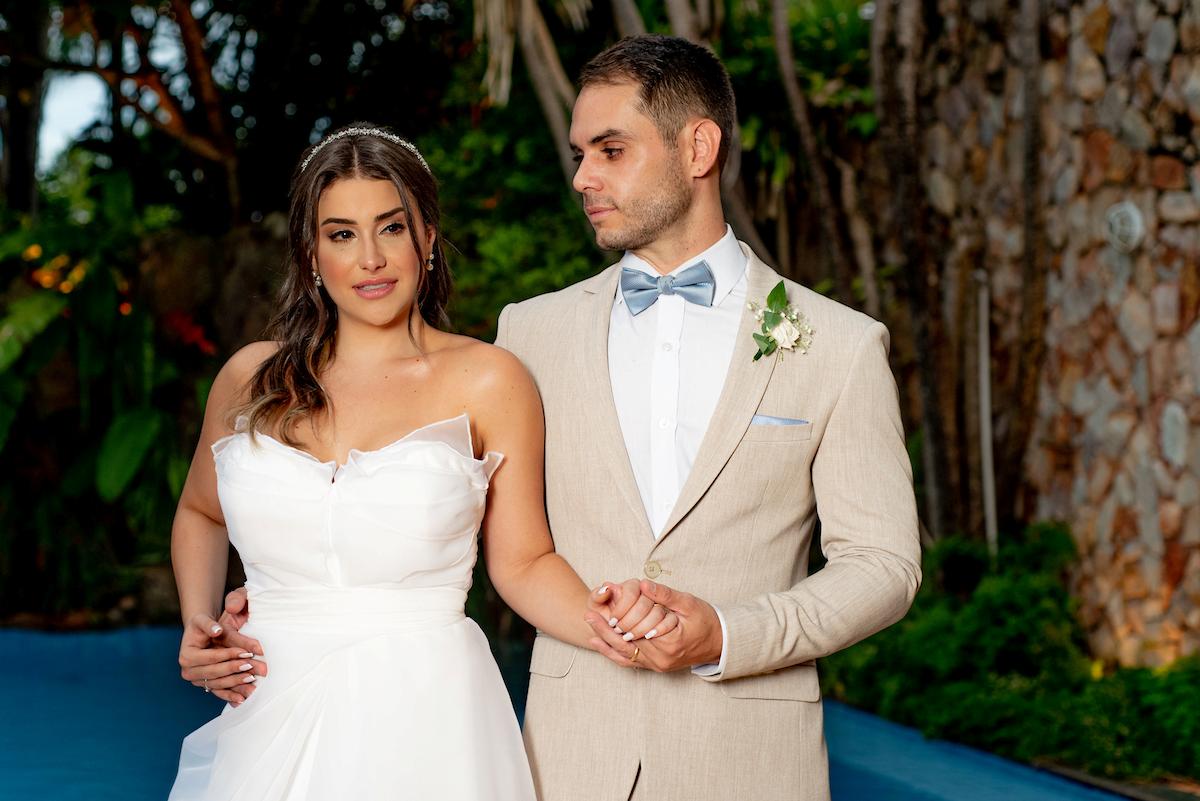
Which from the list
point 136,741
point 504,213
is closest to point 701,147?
point 136,741

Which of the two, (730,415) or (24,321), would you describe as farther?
(24,321)

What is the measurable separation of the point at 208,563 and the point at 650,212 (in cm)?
110

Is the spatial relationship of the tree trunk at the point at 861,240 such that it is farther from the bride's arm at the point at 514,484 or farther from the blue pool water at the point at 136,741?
the bride's arm at the point at 514,484

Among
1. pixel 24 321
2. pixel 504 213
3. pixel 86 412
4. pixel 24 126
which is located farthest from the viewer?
pixel 24 126

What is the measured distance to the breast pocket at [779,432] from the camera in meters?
2.24

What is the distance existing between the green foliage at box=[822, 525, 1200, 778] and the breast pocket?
11.0 feet

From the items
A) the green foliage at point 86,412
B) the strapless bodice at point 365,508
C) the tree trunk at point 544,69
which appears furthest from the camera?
the green foliage at point 86,412

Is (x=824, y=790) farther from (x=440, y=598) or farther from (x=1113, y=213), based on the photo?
(x=1113, y=213)

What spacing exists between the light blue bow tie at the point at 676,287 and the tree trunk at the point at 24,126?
9.90 metres

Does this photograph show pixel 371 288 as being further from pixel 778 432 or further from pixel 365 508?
pixel 778 432

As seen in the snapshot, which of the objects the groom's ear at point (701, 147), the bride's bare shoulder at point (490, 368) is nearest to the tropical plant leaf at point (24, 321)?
the bride's bare shoulder at point (490, 368)

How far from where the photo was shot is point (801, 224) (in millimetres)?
8289

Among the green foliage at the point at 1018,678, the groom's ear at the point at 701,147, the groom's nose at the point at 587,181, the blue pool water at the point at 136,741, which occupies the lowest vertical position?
the blue pool water at the point at 136,741

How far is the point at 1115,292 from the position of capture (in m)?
6.01
